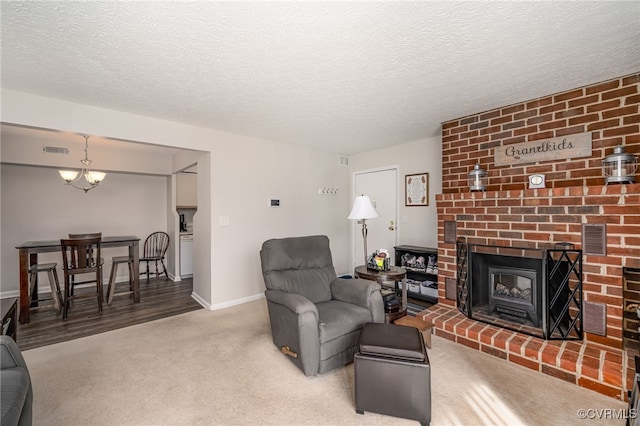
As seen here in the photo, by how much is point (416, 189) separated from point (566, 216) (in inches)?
76.3

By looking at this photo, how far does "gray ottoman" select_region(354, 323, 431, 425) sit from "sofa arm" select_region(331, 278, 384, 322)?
0.67 meters

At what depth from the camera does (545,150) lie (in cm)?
268

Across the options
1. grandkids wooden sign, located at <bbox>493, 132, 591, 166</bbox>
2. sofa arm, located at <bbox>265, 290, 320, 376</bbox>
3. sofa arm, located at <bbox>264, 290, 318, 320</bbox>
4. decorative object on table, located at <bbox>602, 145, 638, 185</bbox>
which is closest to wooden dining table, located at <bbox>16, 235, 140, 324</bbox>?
sofa arm, located at <bbox>264, 290, 318, 320</bbox>

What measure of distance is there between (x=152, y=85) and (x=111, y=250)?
395cm

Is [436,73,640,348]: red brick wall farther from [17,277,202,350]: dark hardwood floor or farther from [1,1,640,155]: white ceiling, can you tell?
[17,277,202,350]: dark hardwood floor

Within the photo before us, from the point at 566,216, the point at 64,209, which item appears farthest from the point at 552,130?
the point at 64,209

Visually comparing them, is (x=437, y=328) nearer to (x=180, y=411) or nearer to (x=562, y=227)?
(x=562, y=227)

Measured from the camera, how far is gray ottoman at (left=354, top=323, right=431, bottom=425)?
1.62 m

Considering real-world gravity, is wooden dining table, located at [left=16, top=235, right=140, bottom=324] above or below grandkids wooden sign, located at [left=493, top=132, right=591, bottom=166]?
below

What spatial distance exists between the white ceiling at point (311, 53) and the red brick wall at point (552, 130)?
0.55 ft

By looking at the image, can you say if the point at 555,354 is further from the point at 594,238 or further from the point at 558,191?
the point at 558,191

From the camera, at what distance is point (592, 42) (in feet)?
5.92

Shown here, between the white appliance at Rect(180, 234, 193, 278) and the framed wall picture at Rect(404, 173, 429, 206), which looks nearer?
the framed wall picture at Rect(404, 173, 429, 206)

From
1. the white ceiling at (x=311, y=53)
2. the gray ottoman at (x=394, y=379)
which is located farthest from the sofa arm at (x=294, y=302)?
the white ceiling at (x=311, y=53)
